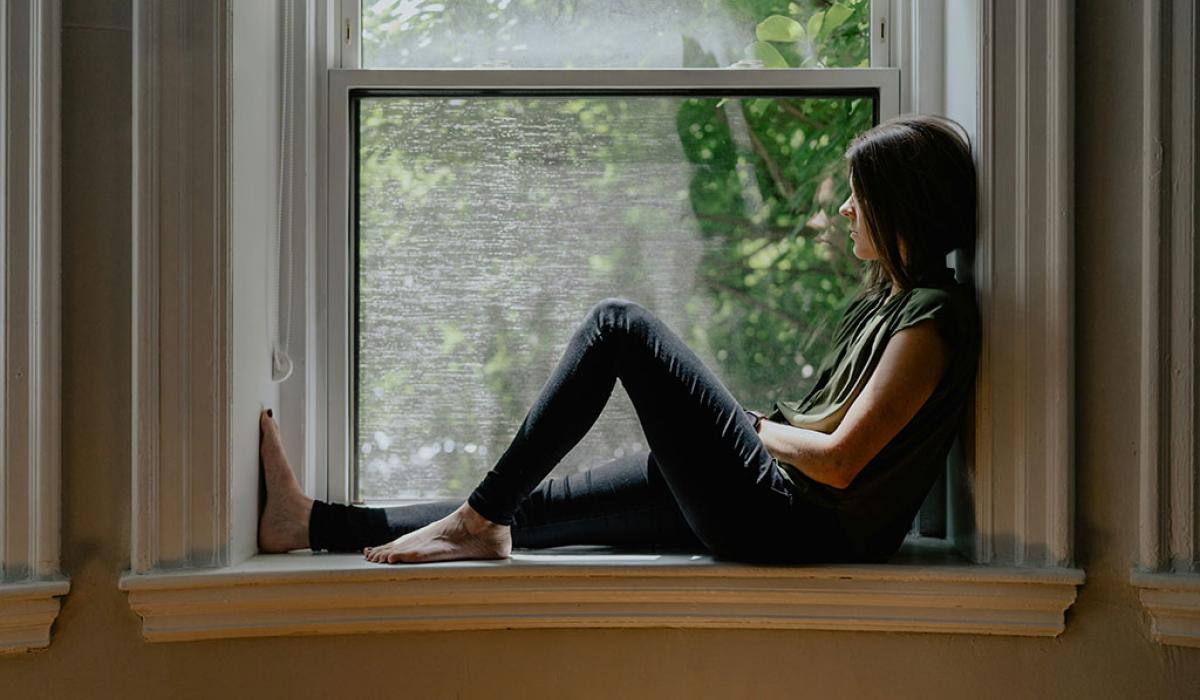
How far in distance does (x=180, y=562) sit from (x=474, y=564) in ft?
1.34

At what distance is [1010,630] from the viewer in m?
1.50

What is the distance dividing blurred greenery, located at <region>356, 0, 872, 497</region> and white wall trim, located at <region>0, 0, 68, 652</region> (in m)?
0.48

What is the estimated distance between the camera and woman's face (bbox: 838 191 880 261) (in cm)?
159

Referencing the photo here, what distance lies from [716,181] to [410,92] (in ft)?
1.72

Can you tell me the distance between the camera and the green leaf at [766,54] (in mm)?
1754

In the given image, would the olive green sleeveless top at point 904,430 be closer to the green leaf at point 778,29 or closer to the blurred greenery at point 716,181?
the blurred greenery at point 716,181

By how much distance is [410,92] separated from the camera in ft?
5.75

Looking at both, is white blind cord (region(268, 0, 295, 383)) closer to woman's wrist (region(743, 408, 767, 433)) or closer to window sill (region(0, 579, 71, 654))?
window sill (region(0, 579, 71, 654))

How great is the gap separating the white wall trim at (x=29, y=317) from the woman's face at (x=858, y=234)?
113cm

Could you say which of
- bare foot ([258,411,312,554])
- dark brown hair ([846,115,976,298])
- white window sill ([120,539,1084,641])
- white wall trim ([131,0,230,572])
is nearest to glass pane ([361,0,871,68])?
dark brown hair ([846,115,976,298])

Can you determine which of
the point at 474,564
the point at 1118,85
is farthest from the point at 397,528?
the point at 1118,85

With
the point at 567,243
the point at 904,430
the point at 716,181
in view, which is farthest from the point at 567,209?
the point at 904,430

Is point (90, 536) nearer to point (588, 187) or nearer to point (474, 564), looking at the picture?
point (474, 564)

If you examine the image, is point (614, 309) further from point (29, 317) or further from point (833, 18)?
point (29, 317)
